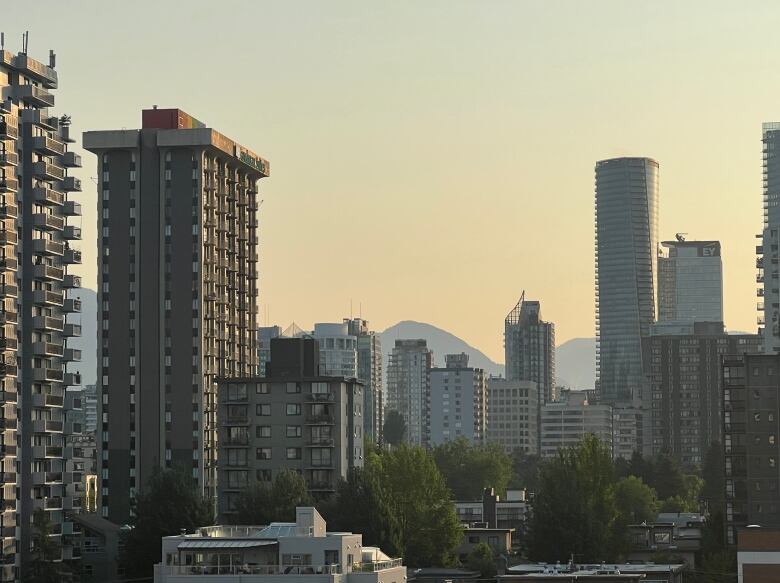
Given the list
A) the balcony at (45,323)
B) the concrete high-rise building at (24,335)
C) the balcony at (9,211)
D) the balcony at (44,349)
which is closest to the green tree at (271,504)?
the concrete high-rise building at (24,335)

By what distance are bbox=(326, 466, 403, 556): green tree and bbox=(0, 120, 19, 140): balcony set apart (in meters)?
47.6

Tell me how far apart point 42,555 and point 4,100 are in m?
44.6

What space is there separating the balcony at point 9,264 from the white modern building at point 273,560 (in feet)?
174

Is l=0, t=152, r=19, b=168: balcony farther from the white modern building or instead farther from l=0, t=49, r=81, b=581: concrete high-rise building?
the white modern building

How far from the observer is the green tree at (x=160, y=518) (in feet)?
629

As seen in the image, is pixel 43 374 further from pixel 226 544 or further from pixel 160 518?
pixel 226 544

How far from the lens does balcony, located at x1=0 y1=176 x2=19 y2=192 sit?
634 ft

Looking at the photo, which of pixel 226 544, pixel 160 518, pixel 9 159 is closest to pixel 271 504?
pixel 160 518

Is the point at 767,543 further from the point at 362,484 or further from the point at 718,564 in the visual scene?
the point at 362,484

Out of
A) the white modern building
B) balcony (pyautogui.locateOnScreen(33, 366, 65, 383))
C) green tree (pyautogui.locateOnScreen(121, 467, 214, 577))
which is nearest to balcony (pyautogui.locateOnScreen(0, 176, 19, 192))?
balcony (pyautogui.locateOnScreen(33, 366, 65, 383))

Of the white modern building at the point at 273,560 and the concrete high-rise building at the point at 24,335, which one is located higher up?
the concrete high-rise building at the point at 24,335

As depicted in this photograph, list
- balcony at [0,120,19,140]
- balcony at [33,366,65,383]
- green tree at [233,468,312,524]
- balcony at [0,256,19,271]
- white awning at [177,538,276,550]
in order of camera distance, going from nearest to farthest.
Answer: white awning at [177,538,276,550] < balcony at [0,256,19,271] < balcony at [0,120,19,140] < green tree at [233,468,312,524] < balcony at [33,366,65,383]

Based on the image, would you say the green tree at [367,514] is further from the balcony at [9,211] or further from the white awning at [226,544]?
the balcony at [9,211]

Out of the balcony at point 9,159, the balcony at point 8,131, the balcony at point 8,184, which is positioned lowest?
the balcony at point 8,184
